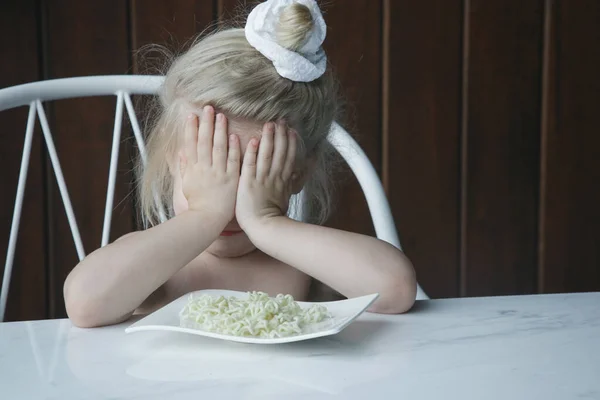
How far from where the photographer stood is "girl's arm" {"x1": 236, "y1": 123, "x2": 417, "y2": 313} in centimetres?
70

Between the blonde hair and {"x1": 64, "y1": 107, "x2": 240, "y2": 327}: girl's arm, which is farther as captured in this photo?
the blonde hair

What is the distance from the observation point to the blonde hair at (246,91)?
0.78 m

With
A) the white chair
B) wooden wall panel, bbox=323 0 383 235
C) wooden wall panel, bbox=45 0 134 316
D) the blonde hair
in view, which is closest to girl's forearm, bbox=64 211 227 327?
the blonde hair

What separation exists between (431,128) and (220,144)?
2.67 feet

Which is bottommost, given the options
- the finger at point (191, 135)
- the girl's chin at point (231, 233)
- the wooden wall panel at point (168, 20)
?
the girl's chin at point (231, 233)

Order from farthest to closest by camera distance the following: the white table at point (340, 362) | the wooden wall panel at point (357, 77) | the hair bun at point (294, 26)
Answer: the wooden wall panel at point (357, 77)
the hair bun at point (294, 26)
the white table at point (340, 362)

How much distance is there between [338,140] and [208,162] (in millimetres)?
271

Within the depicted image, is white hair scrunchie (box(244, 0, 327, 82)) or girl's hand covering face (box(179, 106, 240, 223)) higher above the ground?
white hair scrunchie (box(244, 0, 327, 82))

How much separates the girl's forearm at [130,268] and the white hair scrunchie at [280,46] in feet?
0.60

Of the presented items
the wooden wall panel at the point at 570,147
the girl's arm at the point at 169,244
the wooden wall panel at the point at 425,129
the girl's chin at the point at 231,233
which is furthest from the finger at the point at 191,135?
the wooden wall panel at the point at 570,147

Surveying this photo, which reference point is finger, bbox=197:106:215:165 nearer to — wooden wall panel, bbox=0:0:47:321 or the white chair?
the white chair

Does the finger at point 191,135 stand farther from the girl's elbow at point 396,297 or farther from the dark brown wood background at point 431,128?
the dark brown wood background at point 431,128

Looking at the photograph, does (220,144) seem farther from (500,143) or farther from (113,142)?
(500,143)

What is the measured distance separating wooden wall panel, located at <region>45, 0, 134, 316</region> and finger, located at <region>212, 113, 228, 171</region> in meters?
0.60
